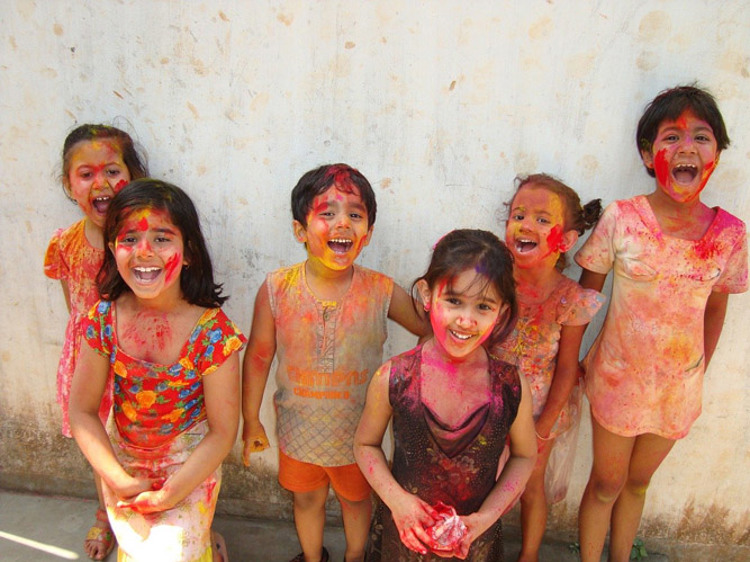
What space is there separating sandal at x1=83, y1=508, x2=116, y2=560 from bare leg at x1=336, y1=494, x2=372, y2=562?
3.55ft

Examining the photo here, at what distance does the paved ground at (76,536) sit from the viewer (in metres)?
2.61

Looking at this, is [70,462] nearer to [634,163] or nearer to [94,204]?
[94,204]

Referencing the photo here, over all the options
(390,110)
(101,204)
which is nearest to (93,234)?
(101,204)

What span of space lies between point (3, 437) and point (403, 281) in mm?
2217

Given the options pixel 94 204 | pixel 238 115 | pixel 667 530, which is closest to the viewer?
pixel 94 204

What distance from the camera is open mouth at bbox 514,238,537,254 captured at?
214 centimetres

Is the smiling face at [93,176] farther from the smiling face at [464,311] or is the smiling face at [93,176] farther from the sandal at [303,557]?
the sandal at [303,557]

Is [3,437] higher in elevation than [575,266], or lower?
lower

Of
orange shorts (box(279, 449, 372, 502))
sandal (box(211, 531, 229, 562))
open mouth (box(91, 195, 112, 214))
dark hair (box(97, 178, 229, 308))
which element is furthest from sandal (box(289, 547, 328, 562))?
open mouth (box(91, 195, 112, 214))

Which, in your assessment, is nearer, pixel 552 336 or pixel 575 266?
pixel 552 336

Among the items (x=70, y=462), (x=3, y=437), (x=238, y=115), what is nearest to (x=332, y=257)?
(x=238, y=115)

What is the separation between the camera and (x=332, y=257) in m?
2.06

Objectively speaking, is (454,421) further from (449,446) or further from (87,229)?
(87,229)

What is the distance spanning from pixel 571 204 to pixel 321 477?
4.67 feet
